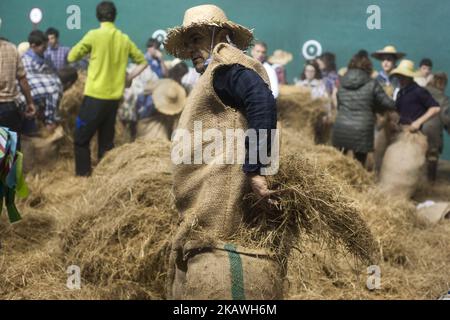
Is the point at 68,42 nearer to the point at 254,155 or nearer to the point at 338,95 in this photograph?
the point at 338,95

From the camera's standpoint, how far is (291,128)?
9.37 m

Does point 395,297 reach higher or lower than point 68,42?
lower

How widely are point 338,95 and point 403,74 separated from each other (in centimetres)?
73

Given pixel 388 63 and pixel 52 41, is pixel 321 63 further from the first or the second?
pixel 52 41

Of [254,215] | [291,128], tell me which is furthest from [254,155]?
[291,128]

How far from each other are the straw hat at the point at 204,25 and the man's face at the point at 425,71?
5350mm

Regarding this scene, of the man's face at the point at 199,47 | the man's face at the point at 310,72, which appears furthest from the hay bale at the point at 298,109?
the man's face at the point at 199,47

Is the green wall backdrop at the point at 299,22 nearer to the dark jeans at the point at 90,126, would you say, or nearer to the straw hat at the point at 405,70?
the straw hat at the point at 405,70

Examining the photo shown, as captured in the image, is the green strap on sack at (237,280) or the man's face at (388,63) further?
the man's face at (388,63)

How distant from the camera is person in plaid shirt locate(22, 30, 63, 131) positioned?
8.21 metres

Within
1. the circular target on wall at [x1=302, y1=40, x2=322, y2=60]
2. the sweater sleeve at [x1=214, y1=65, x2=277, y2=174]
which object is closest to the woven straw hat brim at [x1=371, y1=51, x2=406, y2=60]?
the circular target on wall at [x1=302, y1=40, x2=322, y2=60]

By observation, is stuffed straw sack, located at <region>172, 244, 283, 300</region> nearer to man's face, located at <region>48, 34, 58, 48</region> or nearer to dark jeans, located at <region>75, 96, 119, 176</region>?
dark jeans, located at <region>75, 96, 119, 176</region>

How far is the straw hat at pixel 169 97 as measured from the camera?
902 centimetres

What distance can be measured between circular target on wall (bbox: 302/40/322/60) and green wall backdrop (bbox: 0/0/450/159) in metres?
0.06
